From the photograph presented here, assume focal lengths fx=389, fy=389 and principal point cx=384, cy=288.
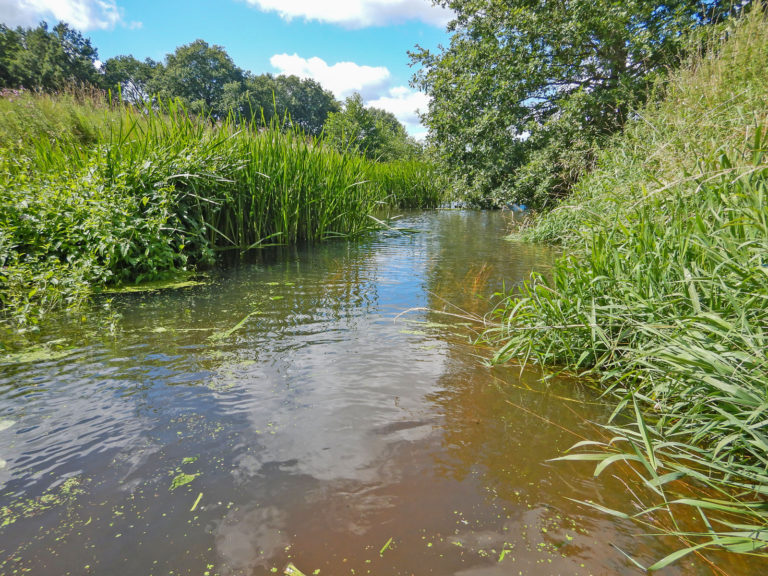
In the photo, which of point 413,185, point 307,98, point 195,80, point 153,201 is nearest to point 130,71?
point 195,80

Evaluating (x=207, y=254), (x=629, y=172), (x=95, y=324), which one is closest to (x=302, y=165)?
(x=207, y=254)

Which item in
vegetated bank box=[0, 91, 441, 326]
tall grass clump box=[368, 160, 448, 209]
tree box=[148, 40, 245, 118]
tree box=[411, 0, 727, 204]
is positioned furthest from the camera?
tree box=[148, 40, 245, 118]

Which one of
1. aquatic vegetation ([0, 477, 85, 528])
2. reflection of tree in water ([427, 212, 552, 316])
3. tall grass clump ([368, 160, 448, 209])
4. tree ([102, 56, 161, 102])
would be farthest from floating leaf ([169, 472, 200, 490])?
tree ([102, 56, 161, 102])

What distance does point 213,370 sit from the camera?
2291 mm

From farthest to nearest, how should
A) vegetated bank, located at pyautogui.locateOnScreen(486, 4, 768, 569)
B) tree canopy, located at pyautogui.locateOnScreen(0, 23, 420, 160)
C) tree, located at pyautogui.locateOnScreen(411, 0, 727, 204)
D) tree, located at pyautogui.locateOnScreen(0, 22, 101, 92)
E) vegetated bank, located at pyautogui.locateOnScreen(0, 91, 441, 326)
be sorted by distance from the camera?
tree, located at pyautogui.locateOnScreen(0, 22, 101, 92)
tree canopy, located at pyautogui.locateOnScreen(0, 23, 420, 160)
tree, located at pyautogui.locateOnScreen(411, 0, 727, 204)
vegetated bank, located at pyautogui.locateOnScreen(0, 91, 441, 326)
vegetated bank, located at pyautogui.locateOnScreen(486, 4, 768, 569)

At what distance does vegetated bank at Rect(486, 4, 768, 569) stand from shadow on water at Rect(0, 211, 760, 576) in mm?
151

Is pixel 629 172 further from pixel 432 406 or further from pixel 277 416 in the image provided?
pixel 277 416

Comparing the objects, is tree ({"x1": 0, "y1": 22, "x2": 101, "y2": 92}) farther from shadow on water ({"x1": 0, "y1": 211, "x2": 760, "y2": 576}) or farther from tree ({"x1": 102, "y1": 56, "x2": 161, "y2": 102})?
shadow on water ({"x1": 0, "y1": 211, "x2": 760, "y2": 576})

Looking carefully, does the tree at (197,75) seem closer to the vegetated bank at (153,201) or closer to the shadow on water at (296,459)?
the vegetated bank at (153,201)

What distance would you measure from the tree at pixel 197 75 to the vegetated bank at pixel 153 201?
58102mm

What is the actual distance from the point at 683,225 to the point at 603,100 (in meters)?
7.72

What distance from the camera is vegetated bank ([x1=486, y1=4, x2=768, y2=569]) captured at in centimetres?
124

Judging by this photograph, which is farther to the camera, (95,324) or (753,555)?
(95,324)

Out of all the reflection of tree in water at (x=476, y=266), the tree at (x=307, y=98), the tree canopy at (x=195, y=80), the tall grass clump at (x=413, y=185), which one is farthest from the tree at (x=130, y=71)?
the reflection of tree in water at (x=476, y=266)
